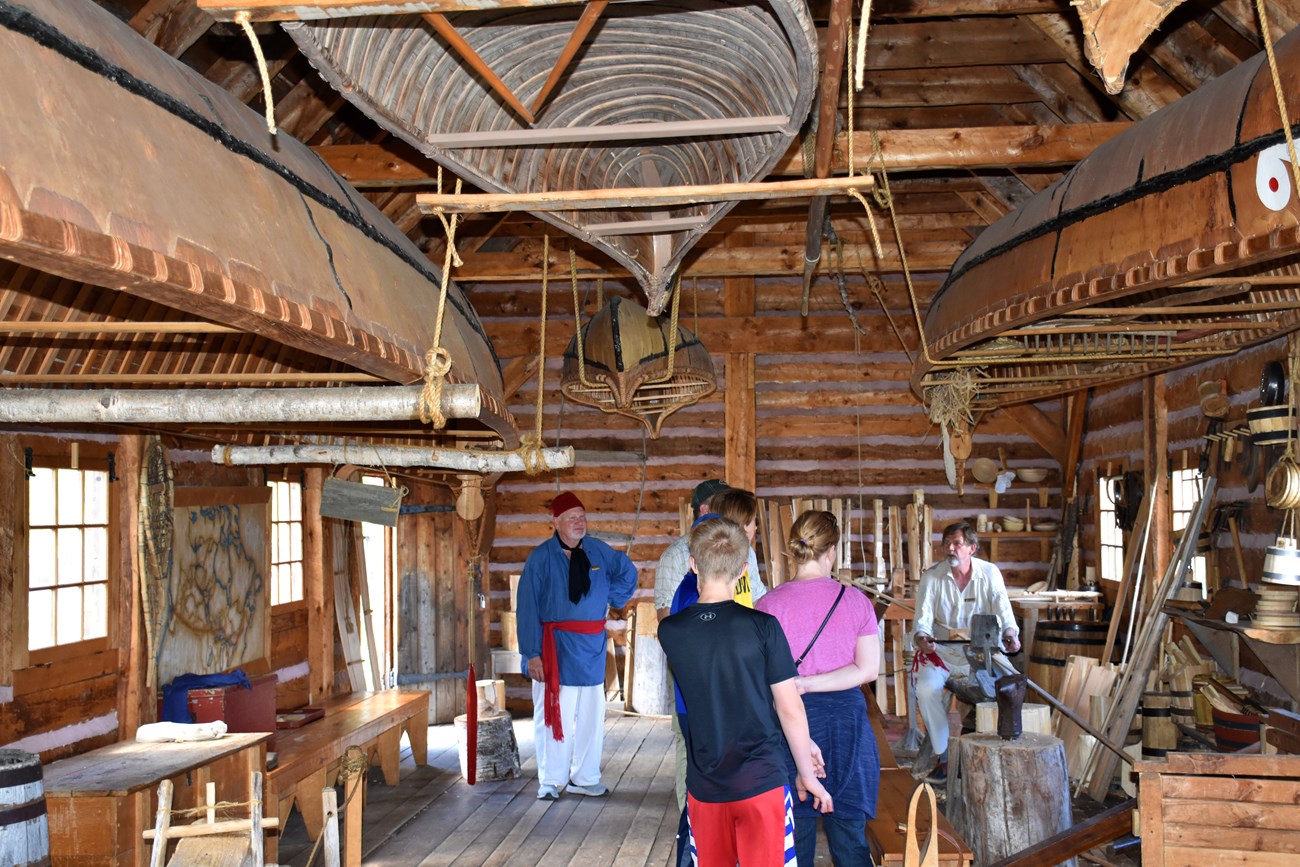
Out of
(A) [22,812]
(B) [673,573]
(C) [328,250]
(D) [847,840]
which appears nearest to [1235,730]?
(D) [847,840]

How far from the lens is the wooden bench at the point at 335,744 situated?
577 cm

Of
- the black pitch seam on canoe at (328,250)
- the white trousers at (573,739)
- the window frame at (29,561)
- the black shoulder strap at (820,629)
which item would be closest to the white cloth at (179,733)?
the window frame at (29,561)

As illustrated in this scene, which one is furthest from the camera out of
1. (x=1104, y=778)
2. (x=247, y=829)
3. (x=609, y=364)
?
(x=609, y=364)

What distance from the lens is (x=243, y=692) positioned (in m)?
6.04

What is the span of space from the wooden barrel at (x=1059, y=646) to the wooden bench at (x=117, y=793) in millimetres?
5834

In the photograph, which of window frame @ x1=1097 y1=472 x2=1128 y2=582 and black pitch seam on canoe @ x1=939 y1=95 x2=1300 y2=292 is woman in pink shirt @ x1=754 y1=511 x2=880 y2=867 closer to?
black pitch seam on canoe @ x1=939 y1=95 x2=1300 y2=292

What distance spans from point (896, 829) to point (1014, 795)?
73cm

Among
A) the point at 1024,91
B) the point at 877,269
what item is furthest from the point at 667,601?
the point at 877,269

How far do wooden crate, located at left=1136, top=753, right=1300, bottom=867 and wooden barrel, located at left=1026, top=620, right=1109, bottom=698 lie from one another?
177 inches

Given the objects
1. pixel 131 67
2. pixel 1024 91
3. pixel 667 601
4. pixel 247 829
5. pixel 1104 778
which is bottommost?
pixel 1104 778

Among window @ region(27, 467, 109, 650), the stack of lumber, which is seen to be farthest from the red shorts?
the stack of lumber

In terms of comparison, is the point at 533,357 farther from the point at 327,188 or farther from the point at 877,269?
the point at 327,188

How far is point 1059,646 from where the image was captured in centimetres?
846

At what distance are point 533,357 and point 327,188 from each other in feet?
21.7
